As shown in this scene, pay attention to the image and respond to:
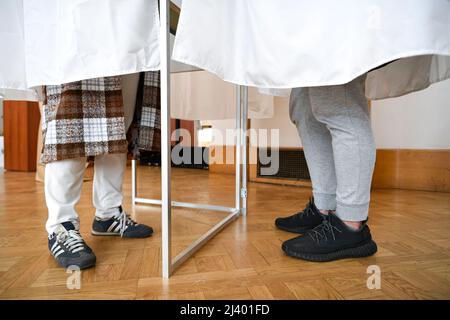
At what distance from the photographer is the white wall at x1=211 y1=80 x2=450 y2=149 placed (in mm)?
1617

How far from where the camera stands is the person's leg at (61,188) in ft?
2.17

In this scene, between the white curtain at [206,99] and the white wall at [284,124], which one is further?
the white wall at [284,124]

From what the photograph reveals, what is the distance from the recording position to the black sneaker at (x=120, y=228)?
83cm

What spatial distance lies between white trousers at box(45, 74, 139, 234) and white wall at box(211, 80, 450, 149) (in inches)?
59.0

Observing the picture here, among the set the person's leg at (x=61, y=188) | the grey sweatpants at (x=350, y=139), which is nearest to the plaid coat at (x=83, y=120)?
the person's leg at (x=61, y=188)

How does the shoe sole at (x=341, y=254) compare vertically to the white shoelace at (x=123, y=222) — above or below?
below

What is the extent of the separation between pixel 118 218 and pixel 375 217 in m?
0.87

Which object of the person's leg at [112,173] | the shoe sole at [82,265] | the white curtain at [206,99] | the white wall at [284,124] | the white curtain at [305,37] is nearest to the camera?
the white curtain at [305,37]

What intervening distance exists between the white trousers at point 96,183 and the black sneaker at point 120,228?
2 cm

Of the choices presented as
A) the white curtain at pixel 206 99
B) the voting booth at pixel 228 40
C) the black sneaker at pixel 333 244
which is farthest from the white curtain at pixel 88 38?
the white curtain at pixel 206 99

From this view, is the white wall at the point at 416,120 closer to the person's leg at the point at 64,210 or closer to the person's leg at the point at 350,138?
the person's leg at the point at 350,138

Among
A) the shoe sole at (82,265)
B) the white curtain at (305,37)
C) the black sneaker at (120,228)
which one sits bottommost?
the shoe sole at (82,265)

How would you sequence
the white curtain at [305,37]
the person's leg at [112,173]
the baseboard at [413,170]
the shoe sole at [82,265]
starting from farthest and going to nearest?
the baseboard at [413,170] → the person's leg at [112,173] → the shoe sole at [82,265] → the white curtain at [305,37]
